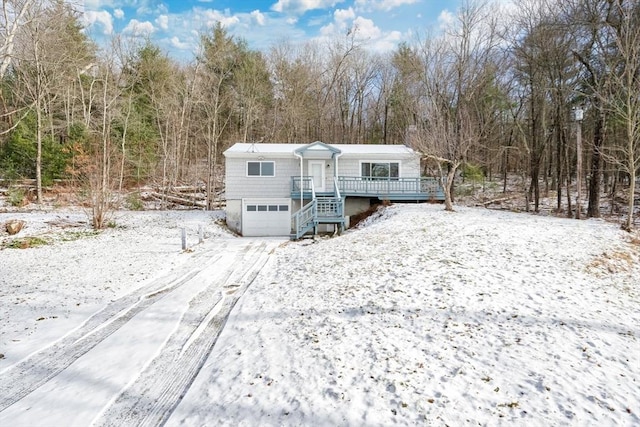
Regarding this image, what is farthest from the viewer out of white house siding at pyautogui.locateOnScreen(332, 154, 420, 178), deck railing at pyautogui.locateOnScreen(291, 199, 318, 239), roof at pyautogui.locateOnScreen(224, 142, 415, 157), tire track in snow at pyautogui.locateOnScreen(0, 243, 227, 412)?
white house siding at pyautogui.locateOnScreen(332, 154, 420, 178)

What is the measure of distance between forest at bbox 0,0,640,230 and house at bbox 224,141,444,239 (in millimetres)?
1675

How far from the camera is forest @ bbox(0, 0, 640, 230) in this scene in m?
14.5

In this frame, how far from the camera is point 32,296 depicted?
23.4 feet

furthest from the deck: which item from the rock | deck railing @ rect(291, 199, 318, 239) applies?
the rock

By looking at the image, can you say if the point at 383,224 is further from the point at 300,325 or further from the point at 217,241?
the point at 300,325

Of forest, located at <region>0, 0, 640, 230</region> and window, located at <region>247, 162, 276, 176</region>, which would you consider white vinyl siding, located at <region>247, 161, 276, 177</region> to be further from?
forest, located at <region>0, 0, 640, 230</region>

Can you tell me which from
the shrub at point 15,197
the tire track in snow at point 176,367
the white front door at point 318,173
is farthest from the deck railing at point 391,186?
the shrub at point 15,197

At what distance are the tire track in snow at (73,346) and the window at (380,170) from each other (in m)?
13.2

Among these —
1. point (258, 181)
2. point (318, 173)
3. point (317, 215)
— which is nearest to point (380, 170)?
point (318, 173)

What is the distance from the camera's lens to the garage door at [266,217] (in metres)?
17.2

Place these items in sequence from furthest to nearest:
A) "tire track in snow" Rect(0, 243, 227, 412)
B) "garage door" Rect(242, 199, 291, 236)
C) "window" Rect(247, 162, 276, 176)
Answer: "window" Rect(247, 162, 276, 176), "garage door" Rect(242, 199, 291, 236), "tire track in snow" Rect(0, 243, 227, 412)

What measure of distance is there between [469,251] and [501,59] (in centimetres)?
2098

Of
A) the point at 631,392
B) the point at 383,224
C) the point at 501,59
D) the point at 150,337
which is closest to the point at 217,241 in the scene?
the point at 383,224

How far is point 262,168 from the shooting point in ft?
61.3
